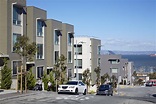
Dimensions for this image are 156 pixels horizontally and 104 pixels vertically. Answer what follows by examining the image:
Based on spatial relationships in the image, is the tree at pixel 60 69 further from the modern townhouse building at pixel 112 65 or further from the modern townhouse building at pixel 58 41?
the modern townhouse building at pixel 112 65

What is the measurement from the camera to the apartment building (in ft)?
115

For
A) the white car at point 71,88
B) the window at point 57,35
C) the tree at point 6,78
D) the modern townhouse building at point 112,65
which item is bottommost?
the white car at point 71,88

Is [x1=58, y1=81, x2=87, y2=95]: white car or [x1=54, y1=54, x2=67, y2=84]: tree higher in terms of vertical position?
[x1=54, y1=54, x2=67, y2=84]: tree

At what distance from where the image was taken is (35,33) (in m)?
42.0

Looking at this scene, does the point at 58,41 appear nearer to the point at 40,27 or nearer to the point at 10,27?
the point at 40,27

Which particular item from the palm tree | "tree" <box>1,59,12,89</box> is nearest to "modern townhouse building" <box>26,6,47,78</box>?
the palm tree

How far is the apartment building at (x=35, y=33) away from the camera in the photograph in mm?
35062

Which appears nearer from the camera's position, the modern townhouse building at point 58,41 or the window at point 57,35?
the modern townhouse building at point 58,41

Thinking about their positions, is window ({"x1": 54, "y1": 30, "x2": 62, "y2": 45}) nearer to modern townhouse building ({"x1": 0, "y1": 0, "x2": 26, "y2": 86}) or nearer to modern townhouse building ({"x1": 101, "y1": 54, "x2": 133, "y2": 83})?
modern townhouse building ({"x1": 0, "y1": 0, "x2": 26, "y2": 86})

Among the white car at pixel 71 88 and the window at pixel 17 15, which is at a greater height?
the window at pixel 17 15

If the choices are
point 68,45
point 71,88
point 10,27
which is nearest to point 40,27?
point 10,27

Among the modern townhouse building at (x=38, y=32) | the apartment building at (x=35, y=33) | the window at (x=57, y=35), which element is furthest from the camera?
the window at (x=57, y=35)

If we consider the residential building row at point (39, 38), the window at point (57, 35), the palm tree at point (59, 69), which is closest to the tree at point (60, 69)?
the palm tree at point (59, 69)

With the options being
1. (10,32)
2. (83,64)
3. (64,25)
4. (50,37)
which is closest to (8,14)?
(10,32)
